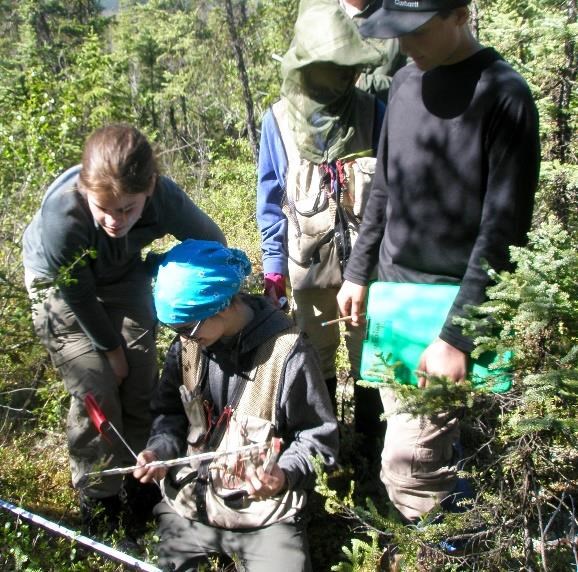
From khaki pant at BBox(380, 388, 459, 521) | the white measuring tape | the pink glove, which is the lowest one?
the white measuring tape

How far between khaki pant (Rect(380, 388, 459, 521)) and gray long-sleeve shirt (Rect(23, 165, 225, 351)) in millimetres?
1252

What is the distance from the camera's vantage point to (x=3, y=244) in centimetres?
356

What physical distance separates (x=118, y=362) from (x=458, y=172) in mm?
1837

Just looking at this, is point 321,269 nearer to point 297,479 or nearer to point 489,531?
point 297,479

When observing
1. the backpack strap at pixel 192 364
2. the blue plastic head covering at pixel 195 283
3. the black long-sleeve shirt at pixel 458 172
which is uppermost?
the black long-sleeve shirt at pixel 458 172

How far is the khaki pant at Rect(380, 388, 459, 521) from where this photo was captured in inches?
87.2

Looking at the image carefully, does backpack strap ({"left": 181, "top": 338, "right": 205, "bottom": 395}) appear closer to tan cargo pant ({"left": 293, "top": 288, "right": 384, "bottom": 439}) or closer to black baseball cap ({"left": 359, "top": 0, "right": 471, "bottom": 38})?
tan cargo pant ({"left": 293, "top": 288, "right": 384, "bottom": 439})

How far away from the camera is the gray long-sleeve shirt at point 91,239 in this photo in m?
2.52

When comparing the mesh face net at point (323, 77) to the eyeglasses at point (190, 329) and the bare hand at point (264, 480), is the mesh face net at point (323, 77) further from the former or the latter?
the bare hand at point (264, 480)

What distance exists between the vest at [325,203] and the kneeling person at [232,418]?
0.46 metres

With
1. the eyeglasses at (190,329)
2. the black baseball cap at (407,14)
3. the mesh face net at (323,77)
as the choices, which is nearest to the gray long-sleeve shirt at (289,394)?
the eyeglasses at (190,329)

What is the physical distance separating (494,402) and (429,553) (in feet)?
1.67

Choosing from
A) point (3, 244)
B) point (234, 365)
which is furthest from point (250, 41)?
point (234, 365)

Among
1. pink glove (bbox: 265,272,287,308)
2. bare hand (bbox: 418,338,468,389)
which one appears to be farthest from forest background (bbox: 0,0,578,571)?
pink glove (bbox: 265,272,287,308)
